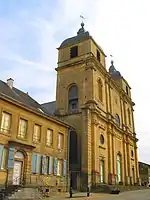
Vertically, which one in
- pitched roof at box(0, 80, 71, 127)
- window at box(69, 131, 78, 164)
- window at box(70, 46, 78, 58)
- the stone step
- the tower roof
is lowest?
the stone step

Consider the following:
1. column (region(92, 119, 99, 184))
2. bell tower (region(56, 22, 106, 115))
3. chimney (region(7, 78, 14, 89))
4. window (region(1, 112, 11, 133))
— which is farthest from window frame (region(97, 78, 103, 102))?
window (region(1, 112, 11, 133))

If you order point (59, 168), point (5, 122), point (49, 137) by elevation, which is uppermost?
point (5, 122)

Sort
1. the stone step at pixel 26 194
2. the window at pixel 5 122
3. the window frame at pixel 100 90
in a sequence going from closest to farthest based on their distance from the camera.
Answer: the stone step at pixel 26 194 < the window at pixel 5 122 < the window frame at pixel 100 90

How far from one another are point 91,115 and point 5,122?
1314cm

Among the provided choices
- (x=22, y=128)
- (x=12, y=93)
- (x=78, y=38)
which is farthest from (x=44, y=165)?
(x=78, y=38)

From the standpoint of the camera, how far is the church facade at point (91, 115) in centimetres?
2933

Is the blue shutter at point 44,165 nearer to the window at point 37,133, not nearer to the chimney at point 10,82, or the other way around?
the window at point 37,133

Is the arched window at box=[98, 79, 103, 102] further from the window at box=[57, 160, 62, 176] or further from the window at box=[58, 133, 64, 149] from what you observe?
the window at box=[57, 160, 62, 176]

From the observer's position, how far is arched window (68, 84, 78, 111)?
3397 centimetres

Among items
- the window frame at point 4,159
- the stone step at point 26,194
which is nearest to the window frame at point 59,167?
the stone step at point 26,194

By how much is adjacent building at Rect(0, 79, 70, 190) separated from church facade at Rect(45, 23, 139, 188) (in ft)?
12.2

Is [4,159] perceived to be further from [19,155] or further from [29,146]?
[29,146]

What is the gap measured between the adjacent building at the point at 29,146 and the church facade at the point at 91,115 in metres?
3.72

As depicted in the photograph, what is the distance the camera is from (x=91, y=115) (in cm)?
3081
